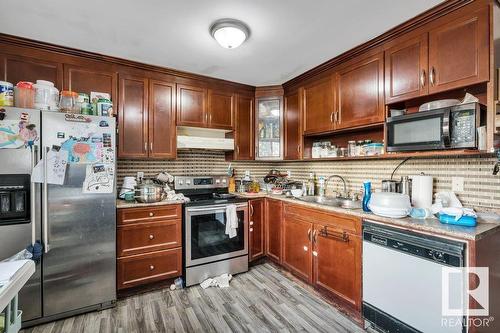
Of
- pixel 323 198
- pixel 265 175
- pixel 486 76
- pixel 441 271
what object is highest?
pixel 486 76

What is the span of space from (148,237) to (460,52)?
2959mm

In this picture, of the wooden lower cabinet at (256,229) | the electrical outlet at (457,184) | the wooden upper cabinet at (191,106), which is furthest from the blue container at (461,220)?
the wooden upper cabinet at (191,106)

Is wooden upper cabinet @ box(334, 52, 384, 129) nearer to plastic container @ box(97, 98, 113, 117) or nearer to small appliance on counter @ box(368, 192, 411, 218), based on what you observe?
small appliance on counter @ box(368, 192, 411, 218)

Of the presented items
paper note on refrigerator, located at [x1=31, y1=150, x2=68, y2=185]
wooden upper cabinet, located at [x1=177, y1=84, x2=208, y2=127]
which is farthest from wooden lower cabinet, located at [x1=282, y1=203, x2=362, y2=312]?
paper note on refrigerator, located at [x1=31, y1=150, x2=68, y2=185]

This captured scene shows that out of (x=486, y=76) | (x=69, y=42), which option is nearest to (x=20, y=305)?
(x=69, y=42)

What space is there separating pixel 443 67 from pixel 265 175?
2.51 metres

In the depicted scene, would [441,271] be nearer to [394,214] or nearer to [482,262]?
[482,262]

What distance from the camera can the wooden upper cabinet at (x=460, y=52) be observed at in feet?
4.95

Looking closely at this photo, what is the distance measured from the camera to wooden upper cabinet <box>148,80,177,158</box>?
2.71m

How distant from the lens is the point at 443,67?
1697 mm

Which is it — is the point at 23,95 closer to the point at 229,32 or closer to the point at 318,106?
the point at 229,32

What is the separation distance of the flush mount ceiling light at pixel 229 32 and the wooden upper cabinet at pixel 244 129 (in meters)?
1.30

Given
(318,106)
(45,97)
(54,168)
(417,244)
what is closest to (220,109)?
(318,106)

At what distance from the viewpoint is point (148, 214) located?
93.4 inches
